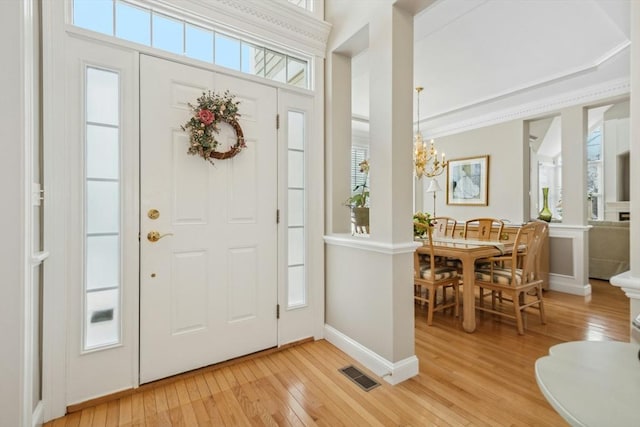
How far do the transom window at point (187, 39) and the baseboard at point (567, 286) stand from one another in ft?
14.4

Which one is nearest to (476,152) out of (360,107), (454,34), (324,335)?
(360,107)

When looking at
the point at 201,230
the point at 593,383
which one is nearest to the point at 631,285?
the point at 593,383

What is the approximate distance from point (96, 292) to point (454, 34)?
11.9ft

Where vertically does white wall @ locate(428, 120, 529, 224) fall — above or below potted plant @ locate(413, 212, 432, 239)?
above

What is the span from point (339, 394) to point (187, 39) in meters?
2.62

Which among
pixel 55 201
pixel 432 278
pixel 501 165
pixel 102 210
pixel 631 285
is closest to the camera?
pixel 631 285

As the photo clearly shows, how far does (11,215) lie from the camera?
1.30 meters

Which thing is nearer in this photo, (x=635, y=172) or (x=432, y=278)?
(x=635, y=172)

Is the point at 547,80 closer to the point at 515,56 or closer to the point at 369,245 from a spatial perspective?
the point at 515,56

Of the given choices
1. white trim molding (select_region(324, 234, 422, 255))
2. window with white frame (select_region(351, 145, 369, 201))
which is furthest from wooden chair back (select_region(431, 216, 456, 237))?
white trim molding (select_region(324, 234, 422, 255))

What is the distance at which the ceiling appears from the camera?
260 centimetres

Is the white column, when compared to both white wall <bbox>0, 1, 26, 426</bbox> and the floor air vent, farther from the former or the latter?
white wall <bbox>0, 1, 26, 426</bbox>

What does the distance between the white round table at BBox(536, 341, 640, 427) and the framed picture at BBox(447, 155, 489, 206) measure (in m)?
4.74

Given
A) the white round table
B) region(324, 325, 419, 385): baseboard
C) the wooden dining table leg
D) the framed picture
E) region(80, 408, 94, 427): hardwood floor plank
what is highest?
the framed picture
